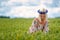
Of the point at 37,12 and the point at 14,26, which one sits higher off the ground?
the point at 37,12

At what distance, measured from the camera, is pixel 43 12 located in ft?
10.2

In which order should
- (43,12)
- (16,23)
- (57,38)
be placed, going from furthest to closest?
(16,23), (43,12), (57,38)

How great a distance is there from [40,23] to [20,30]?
35 cm

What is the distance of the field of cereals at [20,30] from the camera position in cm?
263

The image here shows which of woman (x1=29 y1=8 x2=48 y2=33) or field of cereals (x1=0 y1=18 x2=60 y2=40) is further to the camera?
woman (x1=29 y1=8 x2=48 y2=33)

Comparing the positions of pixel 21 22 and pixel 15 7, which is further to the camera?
pixel 21 22

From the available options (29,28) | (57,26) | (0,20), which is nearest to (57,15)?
(57,26)

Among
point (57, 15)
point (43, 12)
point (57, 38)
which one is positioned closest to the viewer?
point (57, 38)

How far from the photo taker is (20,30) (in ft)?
10.3

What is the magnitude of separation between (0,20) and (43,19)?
904 mm

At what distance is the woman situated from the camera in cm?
311

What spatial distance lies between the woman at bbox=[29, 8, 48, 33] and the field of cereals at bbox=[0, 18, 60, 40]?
0.11 meters

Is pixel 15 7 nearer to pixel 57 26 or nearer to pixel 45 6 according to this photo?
pixel 45 6

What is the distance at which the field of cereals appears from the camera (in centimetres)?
263
